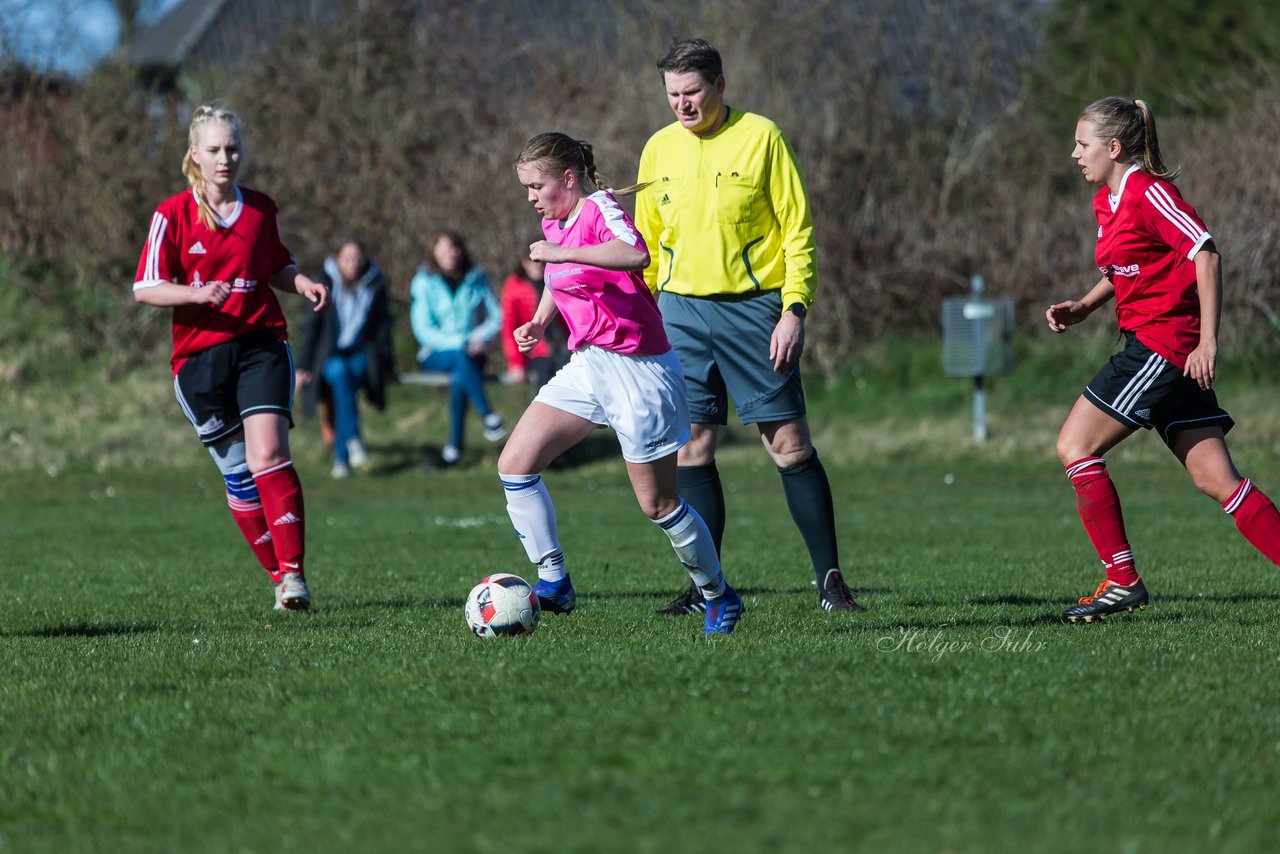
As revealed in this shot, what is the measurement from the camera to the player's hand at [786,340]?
21.4ft

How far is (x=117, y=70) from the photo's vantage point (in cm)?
2070

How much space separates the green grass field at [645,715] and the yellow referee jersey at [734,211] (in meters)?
1.42

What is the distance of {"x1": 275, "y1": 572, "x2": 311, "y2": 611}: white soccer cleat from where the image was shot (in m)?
7.25

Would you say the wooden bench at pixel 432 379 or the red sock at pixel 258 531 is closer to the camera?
the red sock at pixel 258 531

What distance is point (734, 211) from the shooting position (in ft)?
22.3

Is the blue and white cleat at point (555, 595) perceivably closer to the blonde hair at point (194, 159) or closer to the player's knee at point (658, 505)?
the player's knee at point (658, 505)

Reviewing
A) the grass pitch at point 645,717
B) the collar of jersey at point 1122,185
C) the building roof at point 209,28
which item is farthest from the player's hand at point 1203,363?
the building roof at point 209,28

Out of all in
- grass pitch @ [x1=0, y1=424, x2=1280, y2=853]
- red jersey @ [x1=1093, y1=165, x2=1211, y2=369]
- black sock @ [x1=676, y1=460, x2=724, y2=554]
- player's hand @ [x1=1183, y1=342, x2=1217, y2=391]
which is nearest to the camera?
grass pitch @ [x1=0, y1=424, x2=1280, y2=853]

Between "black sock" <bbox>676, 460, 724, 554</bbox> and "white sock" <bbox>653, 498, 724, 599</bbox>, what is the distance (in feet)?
3.67

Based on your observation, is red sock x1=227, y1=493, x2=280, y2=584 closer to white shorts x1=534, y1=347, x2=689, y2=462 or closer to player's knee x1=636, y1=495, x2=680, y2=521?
white shorts x1=534, y1=347, x2=689, y2=462

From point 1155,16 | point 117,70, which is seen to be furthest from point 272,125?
point 1155,16

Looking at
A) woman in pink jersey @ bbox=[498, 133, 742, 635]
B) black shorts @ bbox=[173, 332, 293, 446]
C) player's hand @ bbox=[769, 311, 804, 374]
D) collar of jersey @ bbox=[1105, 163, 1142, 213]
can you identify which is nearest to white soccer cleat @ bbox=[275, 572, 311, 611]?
black shorts @ bbox=[173, 332, 293, 446]

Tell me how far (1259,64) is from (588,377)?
15572 mm

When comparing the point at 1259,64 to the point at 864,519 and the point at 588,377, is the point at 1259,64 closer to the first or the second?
the point at 864,519
